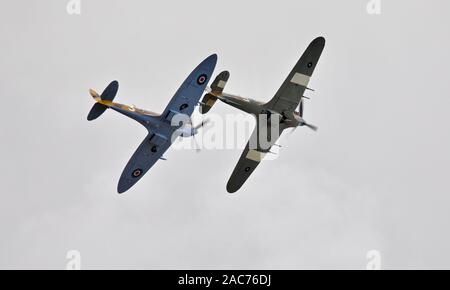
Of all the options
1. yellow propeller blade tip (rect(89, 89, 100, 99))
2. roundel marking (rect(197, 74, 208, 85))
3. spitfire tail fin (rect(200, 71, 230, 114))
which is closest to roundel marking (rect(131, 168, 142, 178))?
yellow propeller blade tip (rect(89, 89, 100, 99))

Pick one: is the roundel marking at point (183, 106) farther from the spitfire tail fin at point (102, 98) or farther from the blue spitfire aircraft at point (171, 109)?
the spitfire tail fin at point (102, 98)

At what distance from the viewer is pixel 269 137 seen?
5625 centimetres

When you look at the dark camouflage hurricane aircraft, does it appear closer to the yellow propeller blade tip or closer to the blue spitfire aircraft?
the blue spitfire aircraft

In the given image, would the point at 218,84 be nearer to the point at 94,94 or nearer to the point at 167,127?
the point at 167,127

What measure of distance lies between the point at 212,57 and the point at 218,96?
2.29 meters

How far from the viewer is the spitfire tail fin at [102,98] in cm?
5312

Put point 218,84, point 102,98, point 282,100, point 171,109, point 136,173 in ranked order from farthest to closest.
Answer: point 136,173
point 218,84
point 282,100
point 171,109
point 102,98

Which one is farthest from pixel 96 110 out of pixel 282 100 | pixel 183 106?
pixel 282 100

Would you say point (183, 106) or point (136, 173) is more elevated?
point (183, 106)

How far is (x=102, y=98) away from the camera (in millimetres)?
53406
